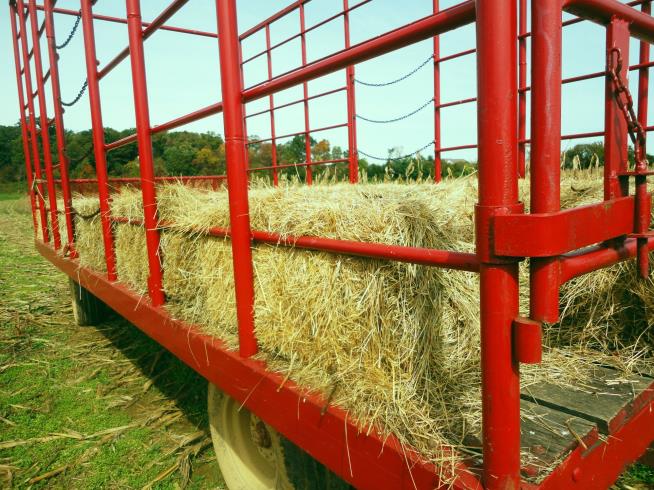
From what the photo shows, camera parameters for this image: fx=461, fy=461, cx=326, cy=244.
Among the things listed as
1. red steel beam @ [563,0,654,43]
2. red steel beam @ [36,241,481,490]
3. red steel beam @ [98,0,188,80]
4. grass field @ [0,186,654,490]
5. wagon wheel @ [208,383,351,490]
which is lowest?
grass field @ [0,186,654,490]

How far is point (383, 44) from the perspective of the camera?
1.06 meters

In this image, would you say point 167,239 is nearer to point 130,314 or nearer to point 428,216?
point 130,314

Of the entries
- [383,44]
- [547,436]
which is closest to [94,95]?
[383,44]

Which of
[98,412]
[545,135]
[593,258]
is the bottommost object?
[98,412]

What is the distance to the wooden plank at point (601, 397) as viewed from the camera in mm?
1242

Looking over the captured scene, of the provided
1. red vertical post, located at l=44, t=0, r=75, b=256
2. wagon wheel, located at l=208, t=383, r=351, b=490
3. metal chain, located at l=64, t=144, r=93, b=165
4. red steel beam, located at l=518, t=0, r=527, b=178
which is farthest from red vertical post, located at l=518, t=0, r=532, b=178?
red vertical post, located at l=44, t=0, r=75, b=256

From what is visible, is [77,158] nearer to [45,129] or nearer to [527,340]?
[45,129]

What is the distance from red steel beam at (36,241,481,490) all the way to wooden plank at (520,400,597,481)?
0.16m

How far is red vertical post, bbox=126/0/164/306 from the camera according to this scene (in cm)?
213

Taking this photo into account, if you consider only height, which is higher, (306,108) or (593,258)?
(306,108)

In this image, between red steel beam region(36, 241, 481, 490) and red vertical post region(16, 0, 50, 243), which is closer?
red steel beam region(36, 241, 481, 490)

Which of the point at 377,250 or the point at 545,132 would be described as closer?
the point at 545,132

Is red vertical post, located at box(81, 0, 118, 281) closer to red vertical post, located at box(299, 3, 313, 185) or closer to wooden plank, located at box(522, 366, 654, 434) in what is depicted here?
wooden plank, located at box(522, 366, 654, 434)

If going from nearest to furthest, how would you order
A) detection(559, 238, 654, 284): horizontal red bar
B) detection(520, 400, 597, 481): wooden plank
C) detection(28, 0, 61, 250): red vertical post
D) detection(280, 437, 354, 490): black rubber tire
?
detection(559, 238, 654, 284): horizontal red bar < detection(520, 400, 597, 481): wooden plank < detection(280, 437, 354, 490): black rubber tire < detection(28, 0, 61, 250): red vertical post
